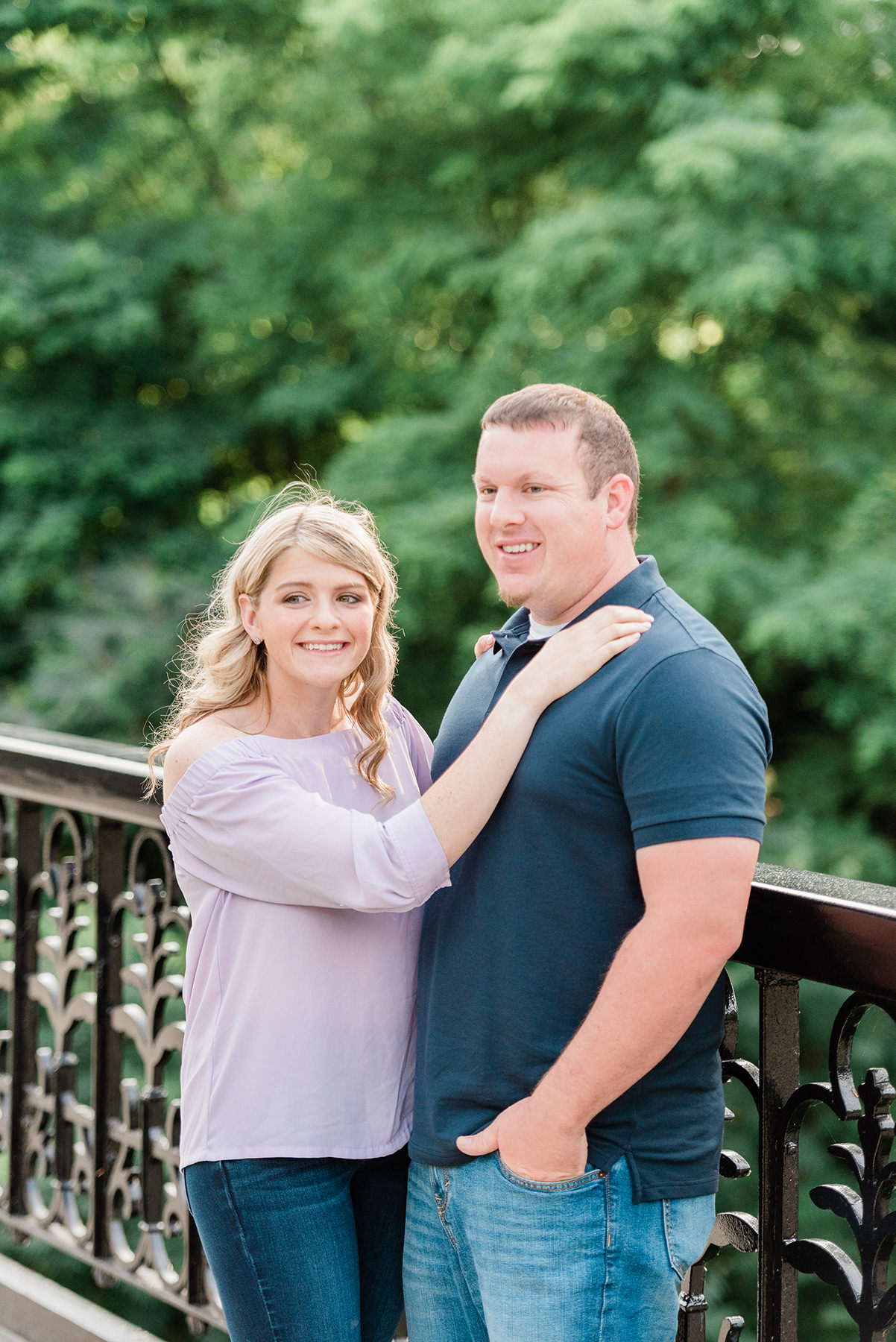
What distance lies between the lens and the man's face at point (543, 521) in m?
1.61

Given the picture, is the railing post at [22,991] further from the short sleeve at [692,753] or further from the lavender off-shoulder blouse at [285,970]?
the short sleeve at [692,753]

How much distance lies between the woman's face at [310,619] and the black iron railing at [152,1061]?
0.62m

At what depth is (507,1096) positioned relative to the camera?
1.54 meters

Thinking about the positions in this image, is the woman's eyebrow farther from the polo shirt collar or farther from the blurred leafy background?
the blurred leafy background

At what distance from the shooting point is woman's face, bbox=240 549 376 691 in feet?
5.87

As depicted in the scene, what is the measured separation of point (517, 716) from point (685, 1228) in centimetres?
64

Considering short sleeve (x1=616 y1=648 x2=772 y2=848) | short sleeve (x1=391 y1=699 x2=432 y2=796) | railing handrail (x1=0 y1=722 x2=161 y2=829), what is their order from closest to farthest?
short sleeve (x1=616 y1=648 x2=772 y2=848)
short sleeve (x1=391 y1=699 x2=432 y2=796)
railing handrail (x1=0 y1=722 x2=161 y2=829)

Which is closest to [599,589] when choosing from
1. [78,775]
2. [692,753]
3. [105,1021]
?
[692,753]

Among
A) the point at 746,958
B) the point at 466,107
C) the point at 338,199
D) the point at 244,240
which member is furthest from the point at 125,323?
the point at 746,958

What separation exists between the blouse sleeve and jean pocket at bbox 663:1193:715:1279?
0.47 meters

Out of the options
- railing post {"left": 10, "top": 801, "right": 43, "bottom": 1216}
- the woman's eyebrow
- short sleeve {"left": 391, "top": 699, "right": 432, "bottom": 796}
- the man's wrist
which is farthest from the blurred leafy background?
the man's wrist

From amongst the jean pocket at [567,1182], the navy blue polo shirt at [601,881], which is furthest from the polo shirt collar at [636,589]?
the jean pocket at [567,1182]

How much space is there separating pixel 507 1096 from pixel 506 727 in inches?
17.5

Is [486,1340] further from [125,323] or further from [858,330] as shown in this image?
[125,323]
